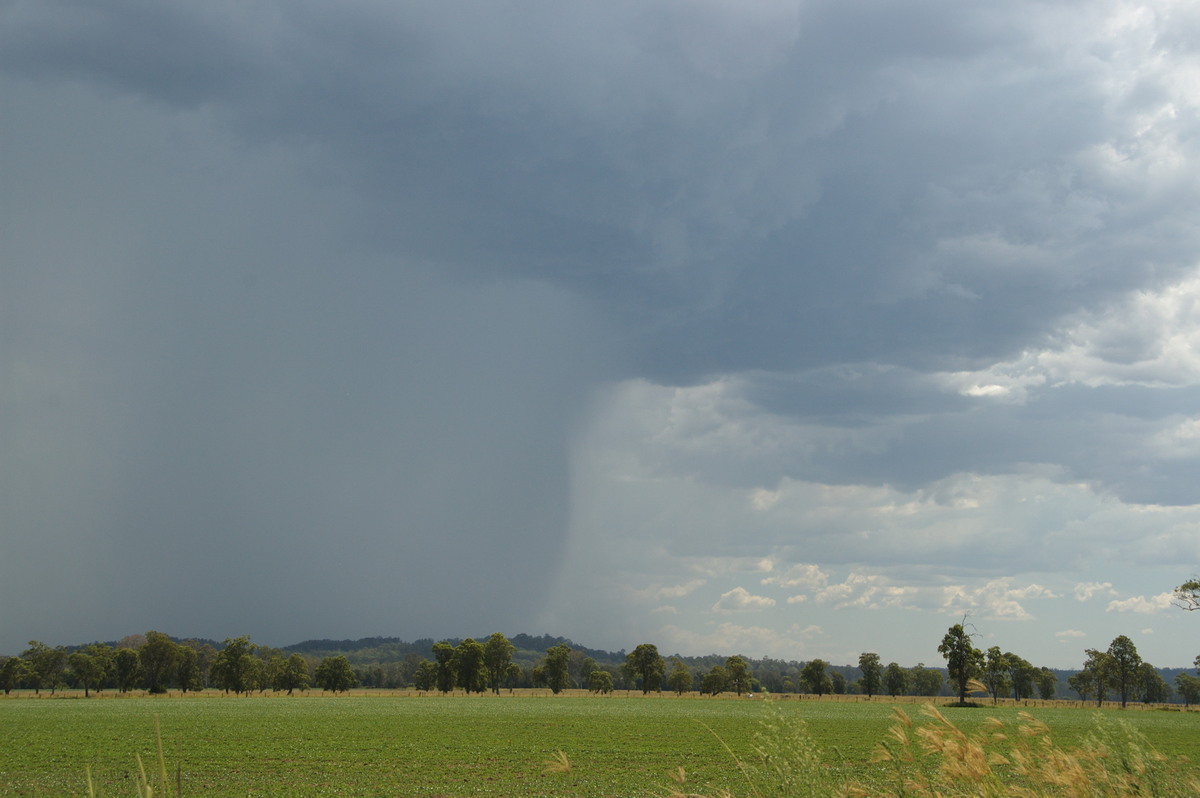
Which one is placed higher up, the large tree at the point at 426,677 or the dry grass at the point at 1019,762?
the dry grass at the point at 1019,762

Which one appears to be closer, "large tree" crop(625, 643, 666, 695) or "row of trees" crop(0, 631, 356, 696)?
"row of trees" crop(0, 631, 356, 696)

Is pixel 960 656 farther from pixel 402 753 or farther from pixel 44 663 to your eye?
pixel 44 663

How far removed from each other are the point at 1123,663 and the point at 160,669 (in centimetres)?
19772

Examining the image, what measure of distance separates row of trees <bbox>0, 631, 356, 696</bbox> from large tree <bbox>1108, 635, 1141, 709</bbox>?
163 m

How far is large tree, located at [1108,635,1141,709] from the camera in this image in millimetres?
144125

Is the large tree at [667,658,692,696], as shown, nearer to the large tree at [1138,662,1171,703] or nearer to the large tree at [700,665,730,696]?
the large tree at [700,665,730,696]

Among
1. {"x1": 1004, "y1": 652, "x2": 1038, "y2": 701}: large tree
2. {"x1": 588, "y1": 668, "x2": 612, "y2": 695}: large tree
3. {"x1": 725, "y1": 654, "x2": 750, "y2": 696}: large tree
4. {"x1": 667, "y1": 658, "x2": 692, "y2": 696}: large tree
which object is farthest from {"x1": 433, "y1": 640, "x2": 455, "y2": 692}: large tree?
{"x1": 1004, "y1": 652, "x2": 1038, "y2": 701}: large tree

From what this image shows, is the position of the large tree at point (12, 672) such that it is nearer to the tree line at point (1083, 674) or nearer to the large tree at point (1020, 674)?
the tree line at point (1083, 674)

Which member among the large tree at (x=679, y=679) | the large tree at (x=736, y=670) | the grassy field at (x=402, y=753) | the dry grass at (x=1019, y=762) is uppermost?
the dry grass at (x=1019, y=762)

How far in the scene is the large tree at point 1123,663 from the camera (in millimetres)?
144125

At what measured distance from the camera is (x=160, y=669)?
15475cm

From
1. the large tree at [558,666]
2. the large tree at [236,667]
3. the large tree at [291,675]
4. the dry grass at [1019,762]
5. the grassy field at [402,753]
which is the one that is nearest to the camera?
the dry grass at [1019,762]

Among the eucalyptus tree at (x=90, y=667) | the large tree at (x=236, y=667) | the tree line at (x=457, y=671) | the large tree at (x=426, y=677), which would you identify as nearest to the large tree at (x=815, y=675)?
the tree line at (x=457, y=671)

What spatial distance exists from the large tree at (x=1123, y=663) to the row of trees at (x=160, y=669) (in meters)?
163
